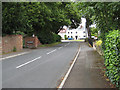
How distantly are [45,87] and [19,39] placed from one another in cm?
1857

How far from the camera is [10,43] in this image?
67.6ft

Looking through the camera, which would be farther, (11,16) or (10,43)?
(10,43)

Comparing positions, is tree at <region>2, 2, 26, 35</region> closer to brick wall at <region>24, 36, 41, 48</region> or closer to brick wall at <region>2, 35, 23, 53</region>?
brick wall at <region>2, 35, 23, 53</region>

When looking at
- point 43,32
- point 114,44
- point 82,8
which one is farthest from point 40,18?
point 114,44

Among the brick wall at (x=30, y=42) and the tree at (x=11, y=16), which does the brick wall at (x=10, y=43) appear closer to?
the tree at (x=11, y=16)

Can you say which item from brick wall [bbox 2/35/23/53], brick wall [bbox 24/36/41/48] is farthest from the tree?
brick wall [bbox 24/36/41/48]

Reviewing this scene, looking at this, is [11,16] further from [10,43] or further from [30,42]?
[30,42]

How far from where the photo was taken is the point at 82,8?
29.6 feet

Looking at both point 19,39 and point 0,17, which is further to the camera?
point 19,39

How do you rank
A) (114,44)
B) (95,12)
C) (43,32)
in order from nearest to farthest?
(114,44)
(95,12)
(43,32)

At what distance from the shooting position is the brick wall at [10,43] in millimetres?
19009

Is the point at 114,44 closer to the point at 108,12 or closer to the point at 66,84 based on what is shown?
the point at 66,84

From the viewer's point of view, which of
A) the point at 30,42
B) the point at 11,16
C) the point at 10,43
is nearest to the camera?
the point at 11,16

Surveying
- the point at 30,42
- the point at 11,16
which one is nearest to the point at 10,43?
the point at 11,16
